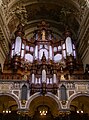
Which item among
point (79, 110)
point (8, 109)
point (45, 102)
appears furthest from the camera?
point (8, 109)

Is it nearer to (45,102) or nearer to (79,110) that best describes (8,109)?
(45,102)

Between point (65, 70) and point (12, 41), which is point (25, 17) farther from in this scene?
point (65, 70)

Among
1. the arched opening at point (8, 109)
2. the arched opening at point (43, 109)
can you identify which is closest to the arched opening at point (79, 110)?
the arched opening at point (43, 109)

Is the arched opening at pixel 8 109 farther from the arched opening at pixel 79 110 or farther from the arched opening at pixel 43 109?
the arched opening at pixel 79 110

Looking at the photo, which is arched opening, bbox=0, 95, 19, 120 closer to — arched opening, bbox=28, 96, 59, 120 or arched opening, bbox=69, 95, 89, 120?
arched opening, bbox=28, 96, 59, 120

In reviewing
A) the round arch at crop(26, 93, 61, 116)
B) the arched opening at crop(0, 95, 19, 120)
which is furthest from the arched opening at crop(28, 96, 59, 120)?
the arched opening at crop(0, 95, 19, 120)

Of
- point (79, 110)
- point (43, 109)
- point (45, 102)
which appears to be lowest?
point (79, 110)

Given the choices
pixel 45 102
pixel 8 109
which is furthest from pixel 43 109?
pixel 8 109

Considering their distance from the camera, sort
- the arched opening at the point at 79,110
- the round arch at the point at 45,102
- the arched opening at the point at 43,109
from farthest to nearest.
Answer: the arched opening at the point at 79,110, the arched opening at the point at 43,109, the round arch at the point at 45,102

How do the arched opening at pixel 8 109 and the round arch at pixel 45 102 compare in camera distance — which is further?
the arched opening at pixel 8 109

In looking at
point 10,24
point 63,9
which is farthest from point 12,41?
point 63,9

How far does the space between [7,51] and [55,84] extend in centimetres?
727

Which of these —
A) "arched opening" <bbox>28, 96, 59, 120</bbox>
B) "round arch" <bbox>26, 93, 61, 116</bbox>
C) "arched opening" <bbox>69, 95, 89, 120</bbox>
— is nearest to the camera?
"round arch" <bbox>26, 93, 61, 116</bbox>

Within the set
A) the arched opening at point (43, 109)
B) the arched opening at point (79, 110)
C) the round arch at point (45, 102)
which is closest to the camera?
the round arch at point (45, 102)
